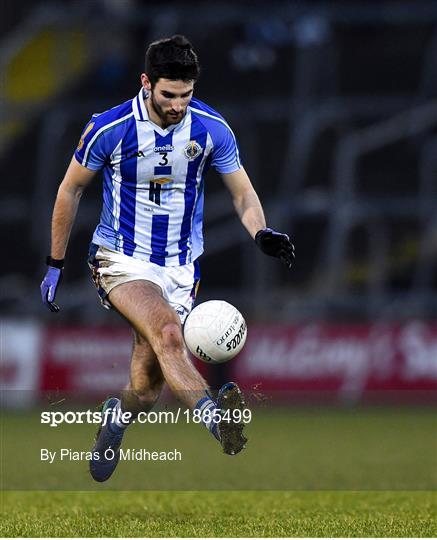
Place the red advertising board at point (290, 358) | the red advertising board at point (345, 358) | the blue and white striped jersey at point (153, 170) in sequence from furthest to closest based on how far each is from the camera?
the red advertising board at point (345, 358) < the red advertising board at point (290, 358) < the blue and white striped jersey at point (153, 170)

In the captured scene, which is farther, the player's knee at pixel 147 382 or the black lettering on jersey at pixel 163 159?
the player's knee at pixel 147 382

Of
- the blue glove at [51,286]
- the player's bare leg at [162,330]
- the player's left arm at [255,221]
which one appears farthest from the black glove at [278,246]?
the blue glove at [51,286]

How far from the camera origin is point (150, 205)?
667cm

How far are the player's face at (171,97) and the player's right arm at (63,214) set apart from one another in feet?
1.73

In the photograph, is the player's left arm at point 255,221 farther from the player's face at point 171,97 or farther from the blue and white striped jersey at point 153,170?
the player's face at point 171,97

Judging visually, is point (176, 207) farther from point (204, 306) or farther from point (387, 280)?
point (387, 280)

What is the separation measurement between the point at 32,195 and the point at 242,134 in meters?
3.47

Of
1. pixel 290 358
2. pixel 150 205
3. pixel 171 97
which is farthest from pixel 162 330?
pixel 290 358

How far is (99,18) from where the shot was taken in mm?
19484

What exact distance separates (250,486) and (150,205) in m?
2.61

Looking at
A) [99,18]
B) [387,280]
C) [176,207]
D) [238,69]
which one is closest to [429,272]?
[387,280]

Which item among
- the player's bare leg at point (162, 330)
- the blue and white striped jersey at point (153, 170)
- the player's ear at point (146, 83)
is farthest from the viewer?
the blue and white striped jersey at point (153, 170)

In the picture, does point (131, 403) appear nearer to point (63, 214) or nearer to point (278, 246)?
point (63, 214)

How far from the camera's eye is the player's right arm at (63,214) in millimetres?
6582
